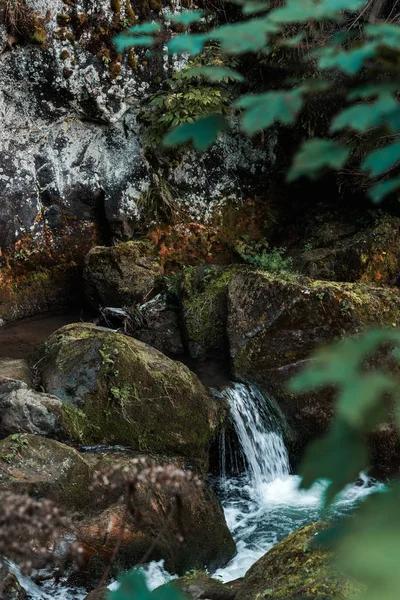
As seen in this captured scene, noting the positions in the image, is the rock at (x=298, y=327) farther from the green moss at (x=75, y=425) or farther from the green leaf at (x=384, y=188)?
the green leaf at (x=384, y=188)

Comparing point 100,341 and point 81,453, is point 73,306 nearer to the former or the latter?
point 100,341

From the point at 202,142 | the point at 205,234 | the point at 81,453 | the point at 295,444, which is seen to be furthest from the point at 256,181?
the point at 202,142

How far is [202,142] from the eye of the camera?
0.99 meters

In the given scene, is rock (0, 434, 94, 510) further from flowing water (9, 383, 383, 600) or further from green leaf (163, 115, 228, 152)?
green leaf (163, 115, 228, 152)

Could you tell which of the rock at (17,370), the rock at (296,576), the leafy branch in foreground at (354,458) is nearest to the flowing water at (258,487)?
the rock at (296,576)

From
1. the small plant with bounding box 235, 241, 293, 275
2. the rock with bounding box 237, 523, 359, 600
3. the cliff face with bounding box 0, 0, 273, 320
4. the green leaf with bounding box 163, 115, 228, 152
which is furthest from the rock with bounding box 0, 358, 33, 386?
the green leaf with bounding box 163, 115, 228, 152

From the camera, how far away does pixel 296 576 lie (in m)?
2.89

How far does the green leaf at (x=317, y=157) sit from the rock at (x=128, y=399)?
4.84m

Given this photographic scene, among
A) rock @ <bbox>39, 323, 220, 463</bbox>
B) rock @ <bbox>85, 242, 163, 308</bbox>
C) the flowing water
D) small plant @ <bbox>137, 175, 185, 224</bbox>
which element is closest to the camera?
the flowing water

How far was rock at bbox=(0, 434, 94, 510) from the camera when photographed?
4461mm

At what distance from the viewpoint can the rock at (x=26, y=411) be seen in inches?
205

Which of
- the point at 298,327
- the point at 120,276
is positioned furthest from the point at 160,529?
the point at 120,276

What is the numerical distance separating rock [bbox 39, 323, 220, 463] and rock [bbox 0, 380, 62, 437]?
0.42 feet

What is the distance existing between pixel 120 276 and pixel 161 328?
42.1 inches
